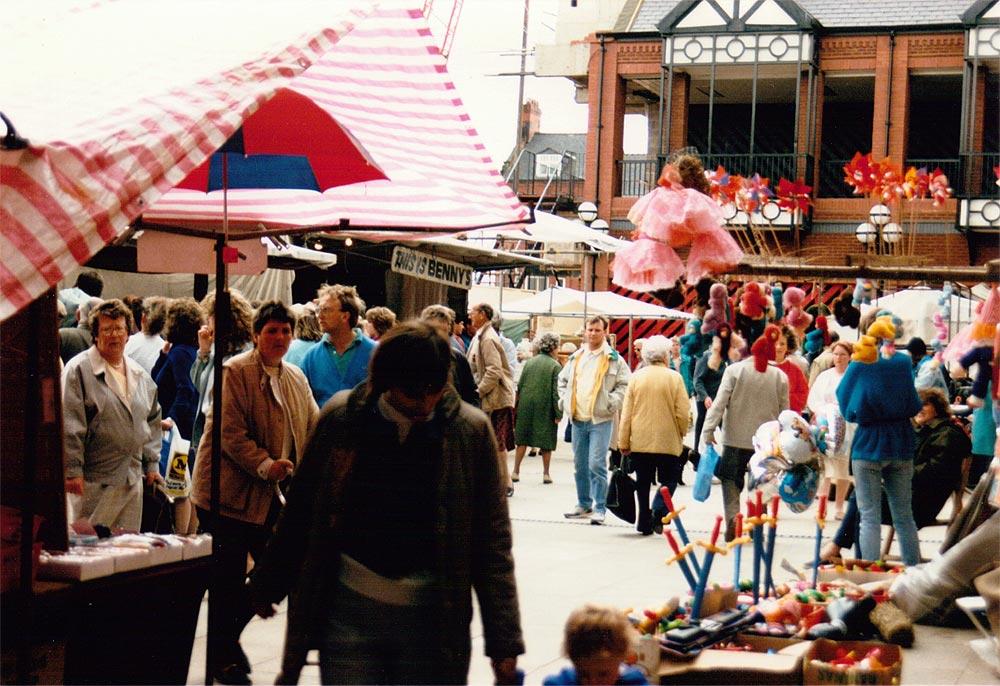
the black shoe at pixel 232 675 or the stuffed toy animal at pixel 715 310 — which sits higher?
the stuffed toy animal at pixel 715 310

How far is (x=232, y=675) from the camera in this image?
20.6 ft

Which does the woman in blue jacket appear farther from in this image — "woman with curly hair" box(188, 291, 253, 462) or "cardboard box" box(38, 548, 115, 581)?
"cardboard box" box(38, 548, 115, 581)

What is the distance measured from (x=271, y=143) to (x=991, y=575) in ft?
13.4

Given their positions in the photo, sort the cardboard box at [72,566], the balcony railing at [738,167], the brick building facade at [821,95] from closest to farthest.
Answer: the cardboard box at [72,566], the brick building facade at [821,95], the balcony railing at [738,167]

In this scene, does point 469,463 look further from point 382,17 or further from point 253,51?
point 382,17

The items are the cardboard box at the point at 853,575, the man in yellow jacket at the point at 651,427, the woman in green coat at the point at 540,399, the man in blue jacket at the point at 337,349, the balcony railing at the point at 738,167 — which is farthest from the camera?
the balcony railing at the point at 738,167

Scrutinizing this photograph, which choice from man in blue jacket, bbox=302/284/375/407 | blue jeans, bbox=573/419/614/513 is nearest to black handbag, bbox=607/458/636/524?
blue jeans, bbox=573/419/614/513

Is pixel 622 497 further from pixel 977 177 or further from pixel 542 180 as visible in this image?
pixel 542 180

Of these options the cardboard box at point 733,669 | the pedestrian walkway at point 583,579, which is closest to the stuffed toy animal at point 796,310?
the pedestrian walkway at point 583,579

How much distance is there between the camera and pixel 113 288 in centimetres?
1616

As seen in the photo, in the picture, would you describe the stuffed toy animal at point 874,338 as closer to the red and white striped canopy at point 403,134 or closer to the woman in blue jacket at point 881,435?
the woman in blue jacket at point 881,435

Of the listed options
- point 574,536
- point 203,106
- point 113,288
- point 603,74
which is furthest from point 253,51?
point 603,74

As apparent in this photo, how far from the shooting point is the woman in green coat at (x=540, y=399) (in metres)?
14.5

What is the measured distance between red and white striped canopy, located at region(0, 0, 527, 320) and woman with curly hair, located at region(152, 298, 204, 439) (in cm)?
195
